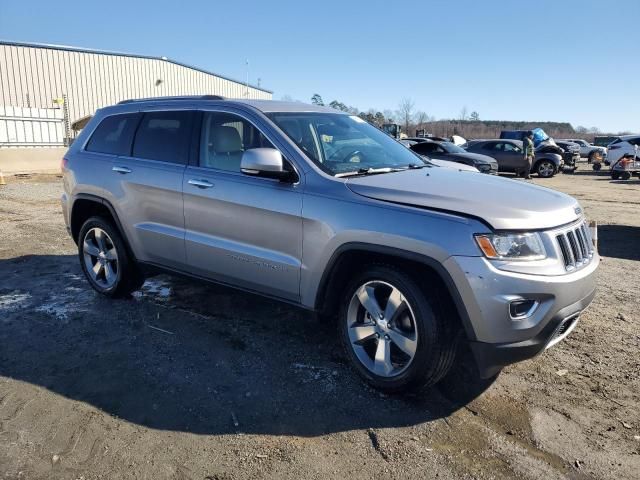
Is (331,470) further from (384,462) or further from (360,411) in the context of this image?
(360,411)

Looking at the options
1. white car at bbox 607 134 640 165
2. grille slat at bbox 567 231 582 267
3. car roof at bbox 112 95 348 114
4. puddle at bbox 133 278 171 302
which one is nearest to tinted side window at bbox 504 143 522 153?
white car at bbox 607 134 640 165

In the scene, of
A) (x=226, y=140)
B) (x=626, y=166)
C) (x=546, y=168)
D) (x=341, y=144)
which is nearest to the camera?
(x=341, y=144)

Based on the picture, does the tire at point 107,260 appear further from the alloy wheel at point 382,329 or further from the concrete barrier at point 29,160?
the concrete barrier at point 29,160

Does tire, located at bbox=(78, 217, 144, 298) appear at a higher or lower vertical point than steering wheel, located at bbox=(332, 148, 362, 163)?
lower

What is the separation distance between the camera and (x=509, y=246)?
9.57 ft

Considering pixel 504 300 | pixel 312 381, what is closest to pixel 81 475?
pixel 312 381

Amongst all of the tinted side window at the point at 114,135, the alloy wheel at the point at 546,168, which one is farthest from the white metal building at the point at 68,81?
the alloy wheel at the point at 546,168

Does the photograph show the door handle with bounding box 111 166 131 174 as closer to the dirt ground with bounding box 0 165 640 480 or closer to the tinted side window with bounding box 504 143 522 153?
the dirt ground with bounding box 0 165 640 480

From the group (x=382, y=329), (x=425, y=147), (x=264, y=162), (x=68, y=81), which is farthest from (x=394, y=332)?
(x=68, y=81)

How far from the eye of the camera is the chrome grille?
3100mm

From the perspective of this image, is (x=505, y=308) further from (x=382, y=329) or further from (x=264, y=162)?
(x=264, y=162)

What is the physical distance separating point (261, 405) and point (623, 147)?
85.9 ft

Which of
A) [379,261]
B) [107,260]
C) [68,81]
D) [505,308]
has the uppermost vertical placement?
[68,81]

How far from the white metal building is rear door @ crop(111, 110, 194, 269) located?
19.6 metres
